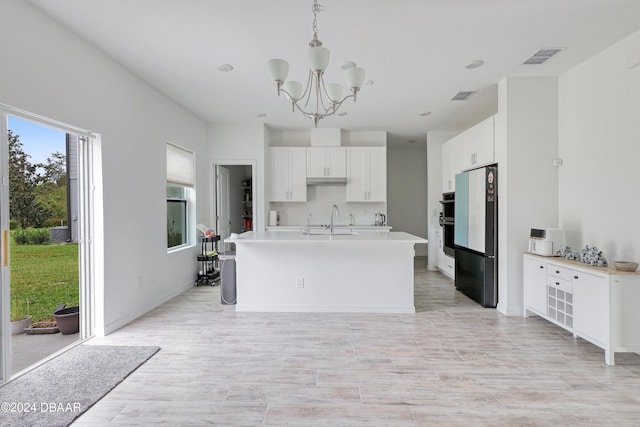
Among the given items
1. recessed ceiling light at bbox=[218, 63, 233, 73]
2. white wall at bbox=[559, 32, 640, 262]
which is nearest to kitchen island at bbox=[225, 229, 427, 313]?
white wall at bbox=[559, 32, 640, 262]

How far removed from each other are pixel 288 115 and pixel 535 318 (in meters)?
4.34

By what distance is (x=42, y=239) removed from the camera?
2.72m

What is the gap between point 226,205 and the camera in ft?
21.5

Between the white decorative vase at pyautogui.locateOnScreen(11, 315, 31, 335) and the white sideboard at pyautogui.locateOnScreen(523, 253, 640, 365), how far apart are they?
4.74 m

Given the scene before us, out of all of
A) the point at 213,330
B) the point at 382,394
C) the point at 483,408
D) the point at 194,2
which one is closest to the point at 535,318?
the point at 483,408

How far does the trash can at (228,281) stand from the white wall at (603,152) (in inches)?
154

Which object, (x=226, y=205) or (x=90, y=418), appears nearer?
(x=90, y=418)

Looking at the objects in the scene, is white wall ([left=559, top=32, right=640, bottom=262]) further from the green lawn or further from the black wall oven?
the green lawn

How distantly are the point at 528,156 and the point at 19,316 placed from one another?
5.16m

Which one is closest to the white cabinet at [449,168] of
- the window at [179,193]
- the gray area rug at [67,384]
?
the window at [179,193]

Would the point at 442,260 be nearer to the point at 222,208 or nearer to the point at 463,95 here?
the point at 463,95

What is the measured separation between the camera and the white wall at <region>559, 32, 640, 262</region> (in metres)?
2.85

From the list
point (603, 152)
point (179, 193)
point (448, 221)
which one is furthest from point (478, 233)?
point (179, 193)

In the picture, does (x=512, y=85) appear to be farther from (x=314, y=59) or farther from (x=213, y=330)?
(x=213, y=330)
